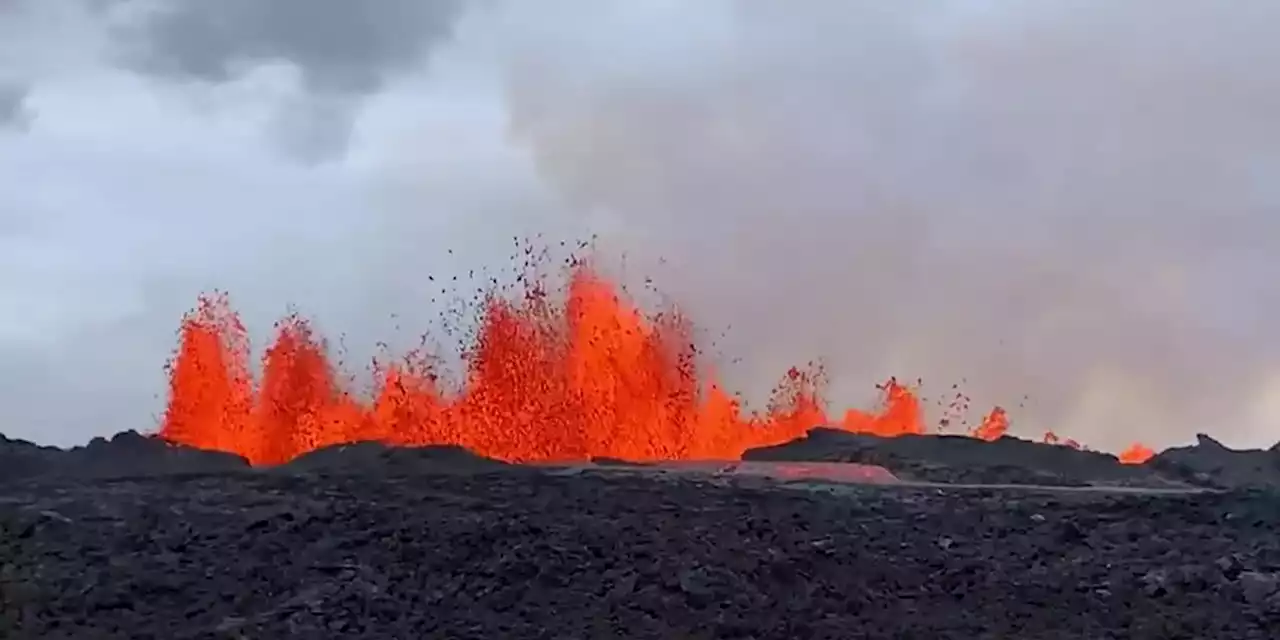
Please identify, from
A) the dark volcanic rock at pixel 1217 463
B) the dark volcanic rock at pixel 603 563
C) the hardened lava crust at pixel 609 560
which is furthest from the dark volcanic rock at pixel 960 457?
the dark volcanic rock at pixel 603 563

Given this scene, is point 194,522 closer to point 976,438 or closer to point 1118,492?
point 1118,492

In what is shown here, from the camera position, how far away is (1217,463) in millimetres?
24781

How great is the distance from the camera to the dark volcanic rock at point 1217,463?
23266 mm

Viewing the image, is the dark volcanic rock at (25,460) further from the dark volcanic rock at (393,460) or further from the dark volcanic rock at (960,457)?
the dark volcanic rock at (960,457)

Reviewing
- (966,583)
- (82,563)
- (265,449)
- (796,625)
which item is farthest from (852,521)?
(265,449)

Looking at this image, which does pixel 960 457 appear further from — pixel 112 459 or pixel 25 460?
pixel 25 460

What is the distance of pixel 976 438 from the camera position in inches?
925

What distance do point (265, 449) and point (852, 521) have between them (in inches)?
538

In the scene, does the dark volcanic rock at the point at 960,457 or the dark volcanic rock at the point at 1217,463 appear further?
the dark volcanic rock at the point at 1217,463

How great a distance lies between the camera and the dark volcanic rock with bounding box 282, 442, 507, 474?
17469 mm

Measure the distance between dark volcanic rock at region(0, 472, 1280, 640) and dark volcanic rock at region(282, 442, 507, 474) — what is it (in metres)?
1.21

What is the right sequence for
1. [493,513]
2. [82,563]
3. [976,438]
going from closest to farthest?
[82,563] < [493,513] < [976,438]

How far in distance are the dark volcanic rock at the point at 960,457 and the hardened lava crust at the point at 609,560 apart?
452 cm

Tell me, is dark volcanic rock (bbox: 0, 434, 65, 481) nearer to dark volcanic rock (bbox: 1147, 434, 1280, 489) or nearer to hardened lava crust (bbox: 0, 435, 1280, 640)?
hardened lava crust (bbox: 0, 435, 1280, 640)
